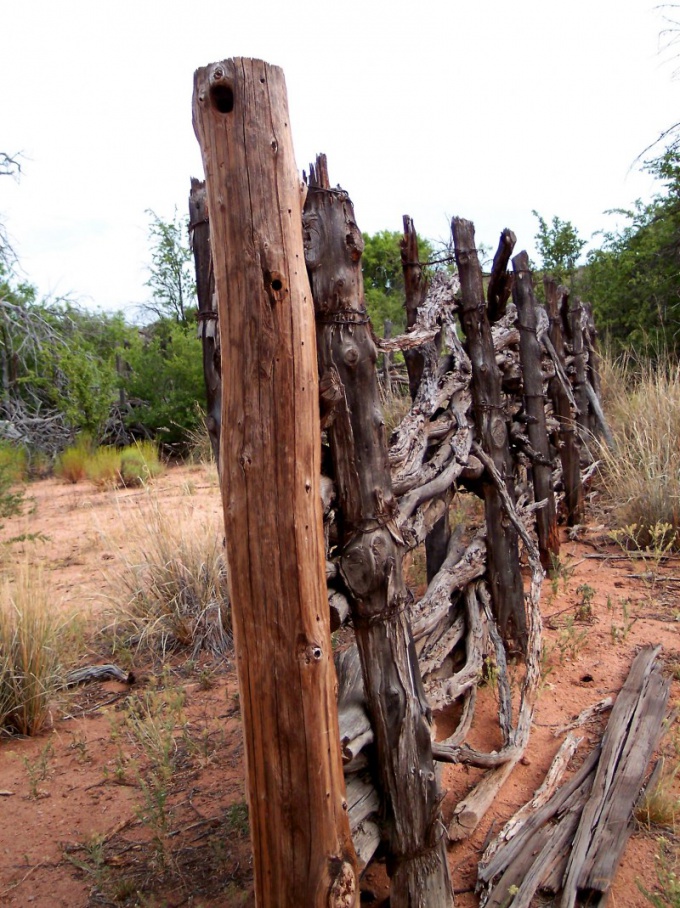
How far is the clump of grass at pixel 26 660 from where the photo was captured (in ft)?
11.7

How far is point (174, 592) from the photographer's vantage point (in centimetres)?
467

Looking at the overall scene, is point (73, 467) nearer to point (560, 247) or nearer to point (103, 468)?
point (103, 468)

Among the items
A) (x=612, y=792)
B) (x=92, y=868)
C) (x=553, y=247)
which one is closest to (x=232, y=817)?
(x=92, y=868)

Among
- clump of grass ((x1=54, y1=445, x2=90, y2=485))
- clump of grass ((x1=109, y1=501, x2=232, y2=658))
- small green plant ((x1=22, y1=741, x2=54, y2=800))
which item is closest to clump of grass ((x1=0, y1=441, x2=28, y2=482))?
clump of grass ((x1=54, y1=445, x2=90, y2=485))

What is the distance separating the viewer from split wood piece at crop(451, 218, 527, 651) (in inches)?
143

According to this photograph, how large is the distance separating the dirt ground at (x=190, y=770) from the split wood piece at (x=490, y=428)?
0.35m

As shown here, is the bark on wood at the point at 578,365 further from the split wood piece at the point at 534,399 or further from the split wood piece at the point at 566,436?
the split wood piece at the point at 534,399

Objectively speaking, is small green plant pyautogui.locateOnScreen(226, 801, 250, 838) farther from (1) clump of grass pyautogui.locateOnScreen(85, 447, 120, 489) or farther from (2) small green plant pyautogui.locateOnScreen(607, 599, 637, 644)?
(1) clump of grass pyautogui.locateOnScreen(85, 447, 120, 489)

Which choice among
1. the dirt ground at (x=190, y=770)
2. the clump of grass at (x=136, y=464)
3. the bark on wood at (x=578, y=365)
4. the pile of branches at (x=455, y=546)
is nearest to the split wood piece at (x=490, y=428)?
the pile of branches at (x=455, y=546)

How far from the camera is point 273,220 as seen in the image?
1.68m

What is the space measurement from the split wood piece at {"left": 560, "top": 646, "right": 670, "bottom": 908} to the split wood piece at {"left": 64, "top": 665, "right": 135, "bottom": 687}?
2.55m

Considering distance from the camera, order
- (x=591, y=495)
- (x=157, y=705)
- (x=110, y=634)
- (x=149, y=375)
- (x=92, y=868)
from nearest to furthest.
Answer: (x=92, y=868)
(x=157, y=705)
(x=110, y=634)
(x=591, y=495)
(x=149, y=375)

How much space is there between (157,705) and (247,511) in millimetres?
2010

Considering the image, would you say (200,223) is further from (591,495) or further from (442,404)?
(591,495)
